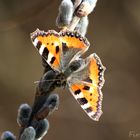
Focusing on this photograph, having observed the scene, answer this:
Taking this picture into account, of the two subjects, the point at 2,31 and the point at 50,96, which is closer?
the point at 50,96

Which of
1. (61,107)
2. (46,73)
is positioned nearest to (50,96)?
(46,73)

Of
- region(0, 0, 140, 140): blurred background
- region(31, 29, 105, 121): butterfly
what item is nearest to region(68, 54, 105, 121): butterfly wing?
region(31, 29, 105, 121): butterfly

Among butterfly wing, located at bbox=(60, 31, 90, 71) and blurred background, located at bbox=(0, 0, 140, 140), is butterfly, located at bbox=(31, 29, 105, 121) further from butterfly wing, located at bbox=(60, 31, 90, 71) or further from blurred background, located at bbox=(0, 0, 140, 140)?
blurred background, located at bbox=(0, 0, 140, 140)

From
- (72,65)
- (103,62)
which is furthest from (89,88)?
(103,62)

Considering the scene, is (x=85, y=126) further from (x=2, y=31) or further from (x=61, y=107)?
(x=2, y=31)

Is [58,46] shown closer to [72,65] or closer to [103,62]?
[72,65]

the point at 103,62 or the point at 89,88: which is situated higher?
the point at 103,62
